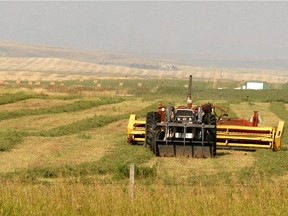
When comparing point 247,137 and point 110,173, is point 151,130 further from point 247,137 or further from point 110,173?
point 110,173

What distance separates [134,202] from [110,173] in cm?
754

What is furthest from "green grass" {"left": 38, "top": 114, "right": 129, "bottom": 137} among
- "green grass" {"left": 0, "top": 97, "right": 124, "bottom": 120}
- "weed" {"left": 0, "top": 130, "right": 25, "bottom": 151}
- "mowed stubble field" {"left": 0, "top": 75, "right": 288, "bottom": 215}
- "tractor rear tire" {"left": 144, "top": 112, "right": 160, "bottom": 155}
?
"tractor rear tire" {"left": 144, "top": 112, "right": 160, "bottom": 155}

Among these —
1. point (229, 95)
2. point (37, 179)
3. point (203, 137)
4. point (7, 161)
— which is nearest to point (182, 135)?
point (203, 137)

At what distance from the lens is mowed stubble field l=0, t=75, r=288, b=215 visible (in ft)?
38.6

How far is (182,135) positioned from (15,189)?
1210cm

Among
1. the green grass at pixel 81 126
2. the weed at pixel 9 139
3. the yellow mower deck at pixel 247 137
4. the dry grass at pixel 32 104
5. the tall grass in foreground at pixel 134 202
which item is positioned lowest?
the dry grass at pixel 32 104

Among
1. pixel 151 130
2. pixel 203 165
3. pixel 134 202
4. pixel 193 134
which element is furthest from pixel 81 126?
pixel 134 202

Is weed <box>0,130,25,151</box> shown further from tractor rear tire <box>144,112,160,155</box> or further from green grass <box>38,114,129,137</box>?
tractor rear tire <box>144,112,160,155</box>

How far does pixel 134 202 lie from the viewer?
12.0 m

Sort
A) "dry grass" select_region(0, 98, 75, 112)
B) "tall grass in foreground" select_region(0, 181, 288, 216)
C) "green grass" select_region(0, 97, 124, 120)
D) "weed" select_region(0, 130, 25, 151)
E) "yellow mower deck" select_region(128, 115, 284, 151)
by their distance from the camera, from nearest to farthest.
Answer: "tall grass in foreground" select_region(0, 181, 288, 216) → "weed" select_region(0, 130, 25, 151) → "yellow mower deck" select_region(128, 115, 284, 151) → "green grass" select_region(0, 97, 124, 120) → "dry grass" select_region(0, 98, 75, 112)

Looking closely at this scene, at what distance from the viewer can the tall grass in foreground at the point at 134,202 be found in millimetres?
11508

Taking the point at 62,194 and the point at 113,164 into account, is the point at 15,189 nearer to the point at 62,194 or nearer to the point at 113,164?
the point at 62,194

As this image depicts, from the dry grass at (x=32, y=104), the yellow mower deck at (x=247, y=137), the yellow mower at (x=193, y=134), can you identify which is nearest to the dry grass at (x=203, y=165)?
the yellow mower at (x=193, y=134)

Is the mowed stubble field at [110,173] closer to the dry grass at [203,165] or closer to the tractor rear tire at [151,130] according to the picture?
the dry grass at [203,165]
